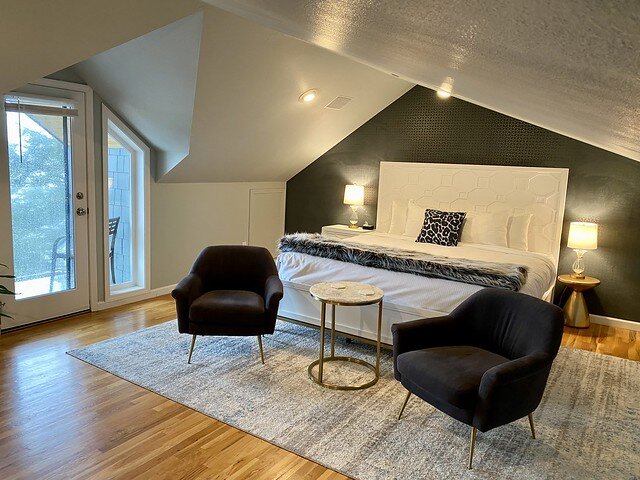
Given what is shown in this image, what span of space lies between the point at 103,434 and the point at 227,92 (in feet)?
8.99

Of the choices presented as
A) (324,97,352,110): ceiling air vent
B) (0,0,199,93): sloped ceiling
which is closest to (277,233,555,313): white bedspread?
(324,97,352,110): ceiling air vent

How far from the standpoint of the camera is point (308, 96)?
483 centimetres

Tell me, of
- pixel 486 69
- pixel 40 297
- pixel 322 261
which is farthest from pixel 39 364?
pixel 486 69

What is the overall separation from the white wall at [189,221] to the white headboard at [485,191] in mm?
1756

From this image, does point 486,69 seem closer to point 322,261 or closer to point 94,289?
point 322,261

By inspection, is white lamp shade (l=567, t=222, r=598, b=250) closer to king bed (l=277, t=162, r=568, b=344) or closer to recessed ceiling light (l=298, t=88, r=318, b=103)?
king bed (l=277, t=162, r=568, b=344)

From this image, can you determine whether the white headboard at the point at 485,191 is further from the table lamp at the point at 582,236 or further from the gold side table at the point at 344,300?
the gold side table at the point at 344,300

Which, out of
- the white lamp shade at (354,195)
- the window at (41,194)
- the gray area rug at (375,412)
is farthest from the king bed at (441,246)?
the window at (41,194)

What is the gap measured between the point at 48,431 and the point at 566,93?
9.29ft

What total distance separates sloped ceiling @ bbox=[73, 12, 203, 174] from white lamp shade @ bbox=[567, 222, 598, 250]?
363cm

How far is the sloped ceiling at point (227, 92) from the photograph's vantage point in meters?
3.58

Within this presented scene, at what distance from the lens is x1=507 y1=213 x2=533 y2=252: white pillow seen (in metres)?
5.03

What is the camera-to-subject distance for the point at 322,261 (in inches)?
157

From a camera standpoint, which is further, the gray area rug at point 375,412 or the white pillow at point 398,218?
the white pillow at point 398,218
